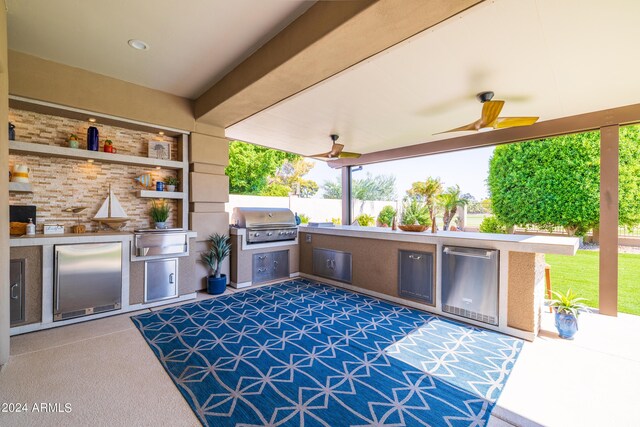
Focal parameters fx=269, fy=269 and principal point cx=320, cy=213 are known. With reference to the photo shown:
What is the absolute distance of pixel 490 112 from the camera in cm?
332

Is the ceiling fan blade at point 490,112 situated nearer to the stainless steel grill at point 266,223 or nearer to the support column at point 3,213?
the stainless steel grill at point 266,223

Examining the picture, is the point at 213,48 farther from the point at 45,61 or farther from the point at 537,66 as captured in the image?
the point at 537,66

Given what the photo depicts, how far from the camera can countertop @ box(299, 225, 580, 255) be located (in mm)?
2562

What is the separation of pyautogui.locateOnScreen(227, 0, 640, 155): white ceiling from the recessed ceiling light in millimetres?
1655

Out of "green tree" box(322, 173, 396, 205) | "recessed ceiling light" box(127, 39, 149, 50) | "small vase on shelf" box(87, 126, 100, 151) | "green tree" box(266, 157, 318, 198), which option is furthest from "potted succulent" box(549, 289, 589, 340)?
"green tree" box(266, 157, 318, 198)

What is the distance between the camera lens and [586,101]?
11.2 feet

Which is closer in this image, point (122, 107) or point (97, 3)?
point (97, 3)

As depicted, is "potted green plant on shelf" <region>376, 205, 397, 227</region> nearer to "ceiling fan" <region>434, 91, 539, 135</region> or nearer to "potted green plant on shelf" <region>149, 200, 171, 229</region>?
"ceiling fan" <region>434, 91, 539, 135</region>

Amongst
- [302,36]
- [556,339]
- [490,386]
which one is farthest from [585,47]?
[490,386]

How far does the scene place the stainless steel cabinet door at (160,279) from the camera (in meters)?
3.50

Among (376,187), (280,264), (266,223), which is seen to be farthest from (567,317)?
(376,187)

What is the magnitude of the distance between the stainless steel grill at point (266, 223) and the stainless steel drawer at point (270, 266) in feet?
0.88

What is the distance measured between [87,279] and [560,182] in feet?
→ 29.8

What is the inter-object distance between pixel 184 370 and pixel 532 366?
9.22 feet
